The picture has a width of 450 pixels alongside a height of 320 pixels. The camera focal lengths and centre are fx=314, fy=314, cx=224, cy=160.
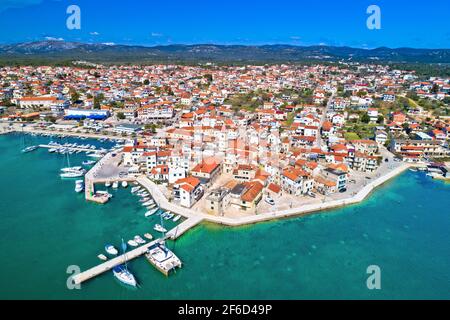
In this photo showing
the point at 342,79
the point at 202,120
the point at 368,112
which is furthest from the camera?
the point at 342,79

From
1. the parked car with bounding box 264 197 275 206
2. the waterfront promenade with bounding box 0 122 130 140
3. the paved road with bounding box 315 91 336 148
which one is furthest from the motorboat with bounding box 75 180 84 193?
the paved road with bounding box 315 91 336 148

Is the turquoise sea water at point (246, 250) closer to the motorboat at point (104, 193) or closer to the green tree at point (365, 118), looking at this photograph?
the motorboat at point (104, 193)

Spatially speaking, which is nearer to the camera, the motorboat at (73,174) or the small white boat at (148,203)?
the small white boat at (148,203)

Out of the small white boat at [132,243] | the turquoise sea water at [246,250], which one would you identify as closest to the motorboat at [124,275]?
the turquoise sea water at [246,250]

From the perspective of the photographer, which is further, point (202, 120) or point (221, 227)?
point (202, 120)

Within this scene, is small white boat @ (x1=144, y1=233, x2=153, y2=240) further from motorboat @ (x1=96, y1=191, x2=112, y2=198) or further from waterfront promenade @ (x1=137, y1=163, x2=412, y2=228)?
motorboat @ (x1=96, y1=191, x2=112, y2=198)

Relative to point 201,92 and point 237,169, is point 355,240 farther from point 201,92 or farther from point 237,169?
point 201,92

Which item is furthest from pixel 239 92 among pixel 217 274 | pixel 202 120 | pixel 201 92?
pixel 217 274
